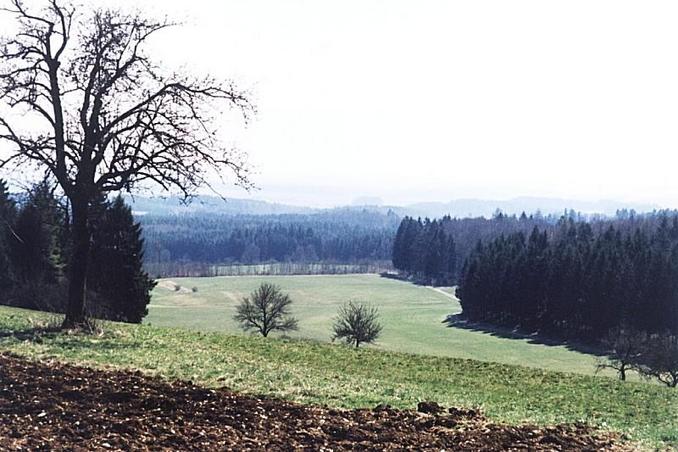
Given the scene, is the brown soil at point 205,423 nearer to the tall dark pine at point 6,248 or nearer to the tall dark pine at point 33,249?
the tall dark pine at point 6,248

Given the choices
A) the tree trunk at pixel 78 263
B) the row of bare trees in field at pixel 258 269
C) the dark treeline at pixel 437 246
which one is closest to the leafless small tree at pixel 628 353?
the tree trunk at pixel 78 263

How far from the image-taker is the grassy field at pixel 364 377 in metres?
11.7

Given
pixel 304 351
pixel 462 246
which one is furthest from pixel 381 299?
pixel 304 351

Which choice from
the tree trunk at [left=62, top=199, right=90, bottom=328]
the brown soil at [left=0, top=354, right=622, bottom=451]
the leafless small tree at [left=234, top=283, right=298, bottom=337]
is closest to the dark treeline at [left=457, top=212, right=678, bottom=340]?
the leafless small tree at [left=234, top=283, right=298, bottom=337]

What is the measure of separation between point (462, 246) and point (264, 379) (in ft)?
461

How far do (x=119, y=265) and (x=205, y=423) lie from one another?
36.4 meters

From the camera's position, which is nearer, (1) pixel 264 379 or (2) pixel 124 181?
(1) pixel 264 379

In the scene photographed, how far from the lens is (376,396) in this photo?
11859mm

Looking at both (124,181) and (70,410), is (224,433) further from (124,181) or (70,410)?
(124,181)

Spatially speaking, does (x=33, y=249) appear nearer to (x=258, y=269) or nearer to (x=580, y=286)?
(x=580, y=286)

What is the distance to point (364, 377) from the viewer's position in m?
15.6

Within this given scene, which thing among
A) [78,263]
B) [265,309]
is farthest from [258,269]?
[78,263]

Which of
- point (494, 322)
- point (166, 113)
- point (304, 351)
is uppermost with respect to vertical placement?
point (166, 113)

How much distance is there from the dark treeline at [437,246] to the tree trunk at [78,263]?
381 feet
